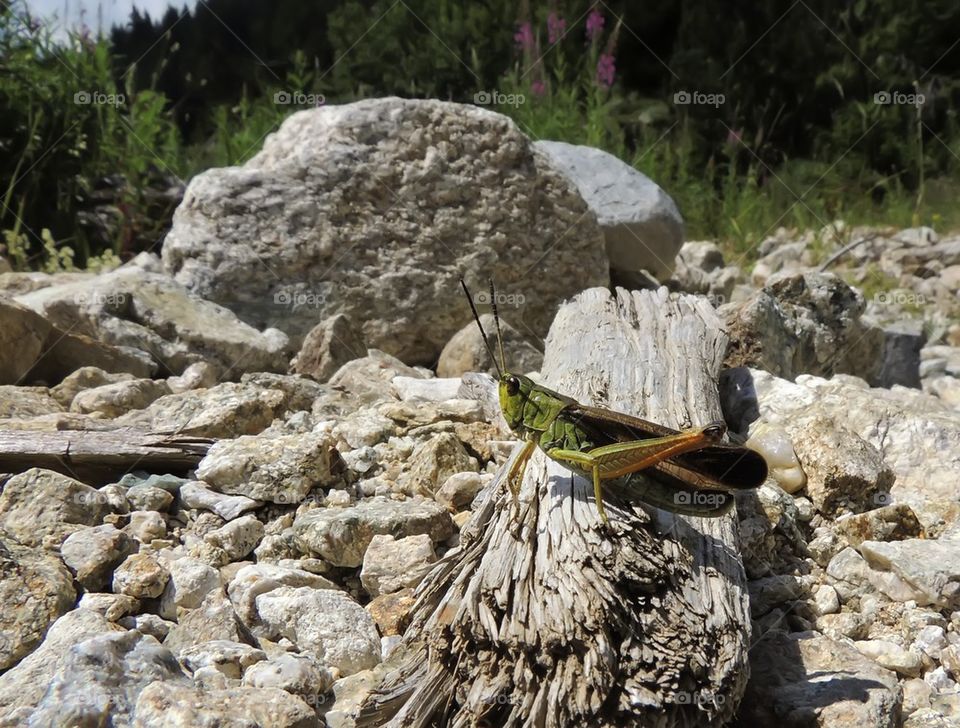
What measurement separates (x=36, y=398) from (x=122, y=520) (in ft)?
4.25

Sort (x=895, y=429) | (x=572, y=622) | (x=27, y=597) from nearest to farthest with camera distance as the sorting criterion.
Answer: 1. (x=572, y=622)
2. (x=27, y=597)
3. (x=895, y=429)

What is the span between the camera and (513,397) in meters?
2.54

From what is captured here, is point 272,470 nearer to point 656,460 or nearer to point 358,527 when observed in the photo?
point 358,527

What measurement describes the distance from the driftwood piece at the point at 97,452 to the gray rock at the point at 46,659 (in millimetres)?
997

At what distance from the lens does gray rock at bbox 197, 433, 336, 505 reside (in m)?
3.05

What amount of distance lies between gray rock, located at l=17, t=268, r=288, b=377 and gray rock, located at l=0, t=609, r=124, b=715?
2571 mm

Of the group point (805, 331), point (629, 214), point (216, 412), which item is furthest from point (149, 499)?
point (629, 214)

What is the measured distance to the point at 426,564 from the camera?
105 inches

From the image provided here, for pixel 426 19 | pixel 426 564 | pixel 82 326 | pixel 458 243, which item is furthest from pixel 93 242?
pixel 426 564

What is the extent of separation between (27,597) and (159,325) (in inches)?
104

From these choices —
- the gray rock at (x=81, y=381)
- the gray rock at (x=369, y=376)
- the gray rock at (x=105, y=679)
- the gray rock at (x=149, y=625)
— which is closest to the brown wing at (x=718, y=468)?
the gray rock at (x=105, y=679)

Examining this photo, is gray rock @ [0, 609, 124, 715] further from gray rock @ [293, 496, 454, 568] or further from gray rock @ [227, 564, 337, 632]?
gray rock @ [293, 496, 454, 568]

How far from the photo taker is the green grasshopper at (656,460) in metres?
2.24

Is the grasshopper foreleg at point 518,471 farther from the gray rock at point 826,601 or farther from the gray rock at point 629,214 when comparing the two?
the gray rock at point 629,214
